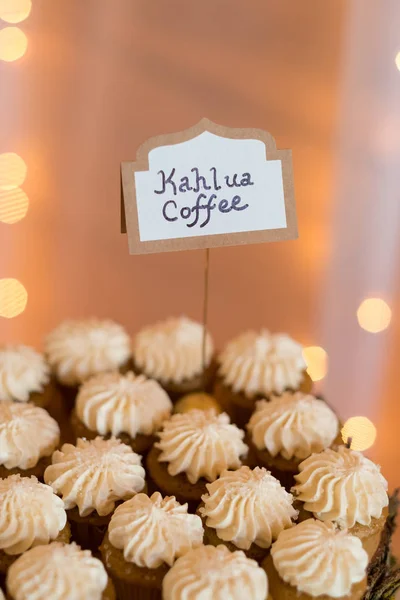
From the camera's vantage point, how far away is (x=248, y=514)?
52.4 inches

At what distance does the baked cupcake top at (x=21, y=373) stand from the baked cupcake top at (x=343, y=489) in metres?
0.83

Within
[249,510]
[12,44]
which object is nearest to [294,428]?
[249,510]

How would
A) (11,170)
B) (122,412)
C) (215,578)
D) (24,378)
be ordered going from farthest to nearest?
(11,170)
(24,378)
(122,412)
(215,578)

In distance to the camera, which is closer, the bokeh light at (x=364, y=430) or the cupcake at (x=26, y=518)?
the cupcake at (x=26, y=518)

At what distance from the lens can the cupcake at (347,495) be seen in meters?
1.38

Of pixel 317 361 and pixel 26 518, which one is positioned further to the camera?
pixel 317 361

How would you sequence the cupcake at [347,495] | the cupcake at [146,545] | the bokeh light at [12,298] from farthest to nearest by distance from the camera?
1. the bokeh light at [12,298]
2. the cupcake at [347,495]
3. the cupcake at [146,545]

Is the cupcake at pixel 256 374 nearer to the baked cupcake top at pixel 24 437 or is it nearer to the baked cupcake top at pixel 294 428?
the baked cupcake top at pixel 294 428

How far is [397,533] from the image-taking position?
272 cm

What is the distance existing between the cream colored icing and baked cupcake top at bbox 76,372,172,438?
1.20 ft

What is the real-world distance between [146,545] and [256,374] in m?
0.78

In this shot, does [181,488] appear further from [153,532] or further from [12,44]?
[12,44]

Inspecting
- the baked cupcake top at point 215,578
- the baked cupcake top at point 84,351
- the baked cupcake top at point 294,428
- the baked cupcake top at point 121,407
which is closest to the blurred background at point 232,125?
the baked cupcake top at point 84,351

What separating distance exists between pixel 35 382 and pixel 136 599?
31.5 inches
